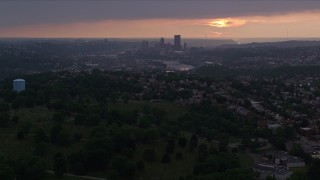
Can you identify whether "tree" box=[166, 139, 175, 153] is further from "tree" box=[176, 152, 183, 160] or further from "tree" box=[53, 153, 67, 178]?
"tree" box=[53, 153, 67, 178]

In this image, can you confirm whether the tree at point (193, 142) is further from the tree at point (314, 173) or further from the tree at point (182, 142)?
the tree at point (314, 173)

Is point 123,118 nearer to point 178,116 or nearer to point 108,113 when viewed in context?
point 108,113

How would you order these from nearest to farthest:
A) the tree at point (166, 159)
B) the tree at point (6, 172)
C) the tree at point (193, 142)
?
the tree at point (6, 172)
the tree at point (166, 159)
the tree at point (193, 142)

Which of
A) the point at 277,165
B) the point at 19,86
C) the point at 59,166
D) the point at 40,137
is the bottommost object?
the point at 277,165

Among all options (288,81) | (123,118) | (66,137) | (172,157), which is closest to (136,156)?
(172,157)

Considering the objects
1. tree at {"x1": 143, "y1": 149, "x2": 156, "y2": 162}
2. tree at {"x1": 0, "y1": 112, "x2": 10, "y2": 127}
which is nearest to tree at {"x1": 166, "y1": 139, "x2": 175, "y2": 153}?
tree at {"x1": 143, "y1": 149, "x2": 156, "y2": 162}

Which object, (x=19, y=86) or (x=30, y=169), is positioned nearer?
(x=30, y=169)

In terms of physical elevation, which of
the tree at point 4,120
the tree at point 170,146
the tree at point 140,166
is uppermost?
the tree at point 4,120

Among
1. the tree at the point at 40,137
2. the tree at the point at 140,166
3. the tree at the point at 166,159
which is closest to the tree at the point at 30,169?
the tree at the point at 40,137

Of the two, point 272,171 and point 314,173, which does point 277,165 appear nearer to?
point 272,171

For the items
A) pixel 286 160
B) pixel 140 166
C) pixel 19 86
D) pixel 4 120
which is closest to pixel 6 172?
pixel 140 166

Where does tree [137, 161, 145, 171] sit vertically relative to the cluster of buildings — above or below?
above
